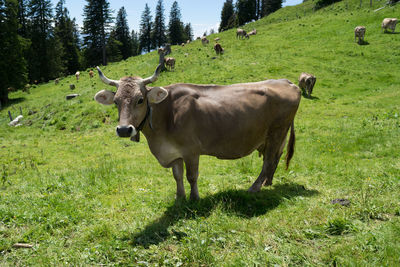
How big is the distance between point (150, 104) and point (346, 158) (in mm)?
6015

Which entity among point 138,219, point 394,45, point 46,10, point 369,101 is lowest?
point 138,219

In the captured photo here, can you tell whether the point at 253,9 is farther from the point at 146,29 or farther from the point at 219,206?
the point at 219,206

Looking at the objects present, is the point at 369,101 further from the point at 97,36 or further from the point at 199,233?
the point at 97,36

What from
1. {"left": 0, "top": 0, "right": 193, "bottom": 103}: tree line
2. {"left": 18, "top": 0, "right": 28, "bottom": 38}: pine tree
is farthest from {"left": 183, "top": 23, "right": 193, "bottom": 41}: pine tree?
{"left": 18, "top": 0, "right": 28, "bottom": 38}: pine tree

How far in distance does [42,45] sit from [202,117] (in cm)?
5350

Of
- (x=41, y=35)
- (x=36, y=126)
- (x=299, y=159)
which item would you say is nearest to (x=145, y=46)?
(x=41, y=35)

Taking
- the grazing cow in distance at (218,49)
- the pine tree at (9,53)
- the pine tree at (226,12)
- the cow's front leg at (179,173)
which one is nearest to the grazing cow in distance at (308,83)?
the grazing cow in distance at (218,49)

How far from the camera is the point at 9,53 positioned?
32.0m

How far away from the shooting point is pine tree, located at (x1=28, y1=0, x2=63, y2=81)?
4747cm

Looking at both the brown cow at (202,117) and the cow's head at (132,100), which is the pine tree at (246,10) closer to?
the brown cow at (202,117)

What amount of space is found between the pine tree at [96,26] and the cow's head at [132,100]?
5007 cm

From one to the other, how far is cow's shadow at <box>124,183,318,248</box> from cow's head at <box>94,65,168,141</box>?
1.67 metres

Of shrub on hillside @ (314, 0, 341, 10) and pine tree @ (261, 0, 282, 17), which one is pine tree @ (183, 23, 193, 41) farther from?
shrub on hillside @ (314, 0, 341, 10)

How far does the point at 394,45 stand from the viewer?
80.1ft
